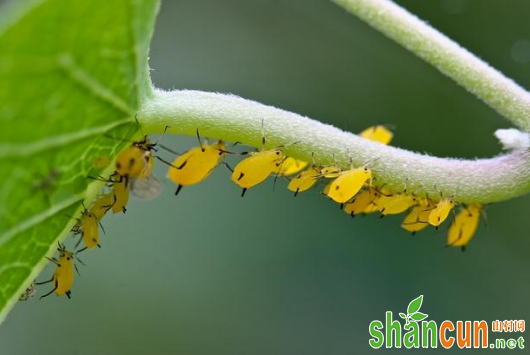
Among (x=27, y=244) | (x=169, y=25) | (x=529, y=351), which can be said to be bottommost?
(x=27, y=244)

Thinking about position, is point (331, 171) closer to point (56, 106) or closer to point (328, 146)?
point (328, 146)

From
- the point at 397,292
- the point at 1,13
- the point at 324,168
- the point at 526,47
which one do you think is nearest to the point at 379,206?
the point at 324,168

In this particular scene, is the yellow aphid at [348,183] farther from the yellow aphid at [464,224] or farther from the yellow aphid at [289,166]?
the yellow aphid at [464,224]

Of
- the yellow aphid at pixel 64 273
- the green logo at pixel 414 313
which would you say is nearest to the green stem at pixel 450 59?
the yellow aphid at pixel 64 273

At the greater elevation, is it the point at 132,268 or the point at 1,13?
the point at 132,268

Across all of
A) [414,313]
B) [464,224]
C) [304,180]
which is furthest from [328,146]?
[414,313]

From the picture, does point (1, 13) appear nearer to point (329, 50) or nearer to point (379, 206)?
point (379, 206)

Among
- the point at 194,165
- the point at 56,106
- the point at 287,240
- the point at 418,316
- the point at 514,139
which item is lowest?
the point at 56,106
